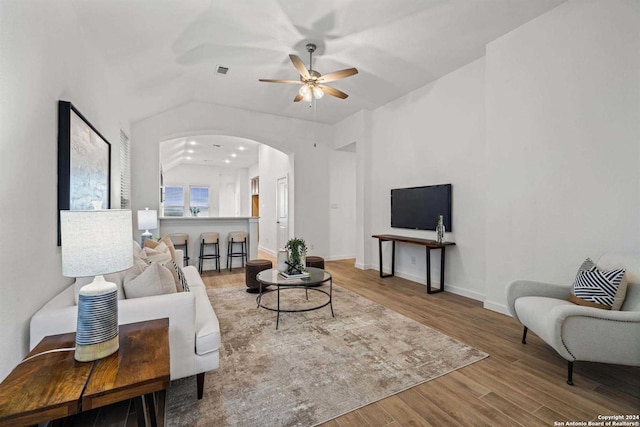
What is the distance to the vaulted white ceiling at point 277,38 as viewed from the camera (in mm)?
2836

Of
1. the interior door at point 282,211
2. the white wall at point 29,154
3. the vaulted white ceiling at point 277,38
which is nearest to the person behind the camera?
the white wall at point 29,154

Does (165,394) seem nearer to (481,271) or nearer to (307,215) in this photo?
(481,271)

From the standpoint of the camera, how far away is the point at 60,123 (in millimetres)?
2010

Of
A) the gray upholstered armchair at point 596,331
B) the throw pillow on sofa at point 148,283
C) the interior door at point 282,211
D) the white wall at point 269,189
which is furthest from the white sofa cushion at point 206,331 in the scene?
the white wall at point 269,189

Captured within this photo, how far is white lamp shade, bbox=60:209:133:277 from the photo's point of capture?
1262mm

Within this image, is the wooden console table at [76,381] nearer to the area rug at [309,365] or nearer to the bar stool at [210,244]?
the area rug at [309,365]

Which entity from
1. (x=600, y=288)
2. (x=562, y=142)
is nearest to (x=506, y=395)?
(x=600, y=288)

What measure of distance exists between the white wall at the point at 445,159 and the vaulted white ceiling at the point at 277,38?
1.25ft

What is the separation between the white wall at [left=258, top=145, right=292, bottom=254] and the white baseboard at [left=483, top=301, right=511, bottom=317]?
537 cm

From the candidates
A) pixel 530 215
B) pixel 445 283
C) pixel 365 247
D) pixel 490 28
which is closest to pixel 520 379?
pixel 530 215

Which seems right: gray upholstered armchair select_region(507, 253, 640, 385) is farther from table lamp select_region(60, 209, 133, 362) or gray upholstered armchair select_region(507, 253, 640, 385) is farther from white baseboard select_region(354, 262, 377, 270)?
white baseboard select_region(354, 262, 377, 270)

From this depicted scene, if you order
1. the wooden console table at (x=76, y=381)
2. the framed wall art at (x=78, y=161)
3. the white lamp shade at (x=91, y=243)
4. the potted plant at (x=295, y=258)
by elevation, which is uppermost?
the framed wall art at (x=78, y=161)

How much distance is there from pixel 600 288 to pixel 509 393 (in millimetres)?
1121

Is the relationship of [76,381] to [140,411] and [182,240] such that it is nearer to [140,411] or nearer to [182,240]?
[140,411]
